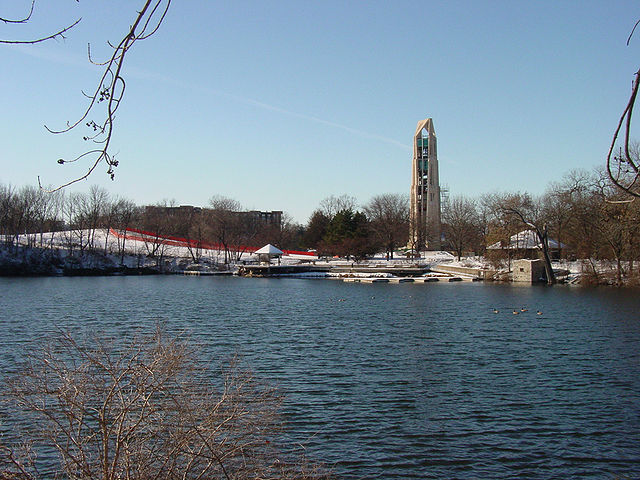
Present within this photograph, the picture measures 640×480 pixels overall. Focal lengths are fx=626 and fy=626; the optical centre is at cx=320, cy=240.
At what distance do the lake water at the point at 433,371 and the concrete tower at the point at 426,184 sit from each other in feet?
175

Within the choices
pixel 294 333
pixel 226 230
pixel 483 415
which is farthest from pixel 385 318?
pixel 226 230

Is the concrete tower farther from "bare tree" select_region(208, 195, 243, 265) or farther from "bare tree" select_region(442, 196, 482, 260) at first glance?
"bare tree" select_region(208, 195, 243, 265)

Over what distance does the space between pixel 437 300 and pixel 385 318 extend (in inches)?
A: 433

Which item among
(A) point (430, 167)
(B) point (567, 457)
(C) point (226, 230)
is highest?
(A) point (430, 167)

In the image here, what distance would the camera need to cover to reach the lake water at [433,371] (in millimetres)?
11664

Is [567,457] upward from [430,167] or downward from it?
downward

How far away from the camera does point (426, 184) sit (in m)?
95.1

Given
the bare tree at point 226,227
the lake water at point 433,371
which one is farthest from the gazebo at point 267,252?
the lake water at point 433,371

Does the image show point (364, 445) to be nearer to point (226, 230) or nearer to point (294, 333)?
point (294, 333)

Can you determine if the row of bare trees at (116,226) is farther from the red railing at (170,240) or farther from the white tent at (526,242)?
the white tent at (526,242)

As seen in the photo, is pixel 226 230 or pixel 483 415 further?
pixel 226 230

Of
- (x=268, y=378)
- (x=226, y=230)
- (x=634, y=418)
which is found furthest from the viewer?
(x=226, y=230)

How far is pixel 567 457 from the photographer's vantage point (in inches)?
456

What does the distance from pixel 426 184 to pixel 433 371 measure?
78633 mm
